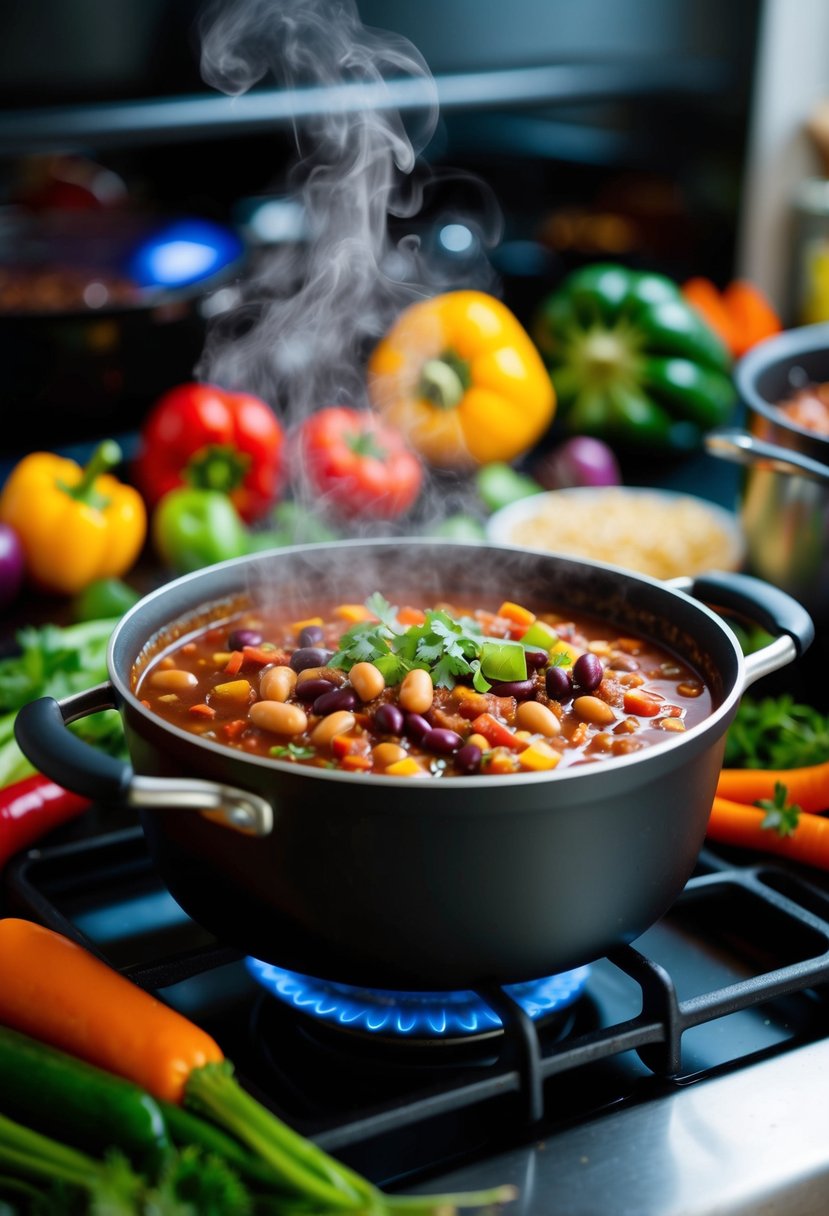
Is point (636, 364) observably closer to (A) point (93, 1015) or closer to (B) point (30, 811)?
(B) point (30, 811)

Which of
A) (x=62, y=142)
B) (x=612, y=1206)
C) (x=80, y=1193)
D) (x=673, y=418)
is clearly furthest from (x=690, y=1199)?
(x=62, y=142)

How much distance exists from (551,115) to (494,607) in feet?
7.65

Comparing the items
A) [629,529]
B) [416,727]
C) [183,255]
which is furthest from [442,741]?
[183,255]

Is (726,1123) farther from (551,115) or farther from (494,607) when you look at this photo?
(551,115)

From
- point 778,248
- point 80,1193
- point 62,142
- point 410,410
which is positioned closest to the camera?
point 80,1193

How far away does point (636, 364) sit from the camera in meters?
2.77

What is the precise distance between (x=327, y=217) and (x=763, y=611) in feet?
4.35

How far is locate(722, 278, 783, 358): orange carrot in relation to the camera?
3135 mm

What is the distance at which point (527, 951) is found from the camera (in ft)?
3.65

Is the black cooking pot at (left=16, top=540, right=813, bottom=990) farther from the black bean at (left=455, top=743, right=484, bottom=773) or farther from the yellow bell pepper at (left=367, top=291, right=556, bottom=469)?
the yellow bell pepper at (left=367, top=291, right=556, bottom=469)

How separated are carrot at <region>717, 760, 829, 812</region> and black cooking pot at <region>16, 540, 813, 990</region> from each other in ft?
1.29

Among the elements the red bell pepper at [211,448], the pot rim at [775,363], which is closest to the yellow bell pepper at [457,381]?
the red bell pepper at [211,448]

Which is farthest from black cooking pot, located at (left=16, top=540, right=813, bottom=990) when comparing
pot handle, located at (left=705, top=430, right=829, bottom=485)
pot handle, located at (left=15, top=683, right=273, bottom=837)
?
pot handle, located at (left=705, top=430, right=829, bottom=485)

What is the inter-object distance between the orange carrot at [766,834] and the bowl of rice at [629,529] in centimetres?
64
